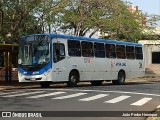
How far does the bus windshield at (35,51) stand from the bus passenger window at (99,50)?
4.47 metres

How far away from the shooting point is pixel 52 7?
36344mm

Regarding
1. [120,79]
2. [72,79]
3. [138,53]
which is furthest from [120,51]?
[72,79]

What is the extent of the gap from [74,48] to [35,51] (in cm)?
261

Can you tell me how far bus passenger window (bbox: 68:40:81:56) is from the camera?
25.5 m

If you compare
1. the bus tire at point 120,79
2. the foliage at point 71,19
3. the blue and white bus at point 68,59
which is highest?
the foliage at point 71,19

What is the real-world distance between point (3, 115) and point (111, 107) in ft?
13.6

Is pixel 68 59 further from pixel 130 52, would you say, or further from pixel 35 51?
pixel 130 52

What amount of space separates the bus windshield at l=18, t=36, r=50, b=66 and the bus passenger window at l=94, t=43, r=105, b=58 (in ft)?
14.7

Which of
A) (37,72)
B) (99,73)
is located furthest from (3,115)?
(99,73)

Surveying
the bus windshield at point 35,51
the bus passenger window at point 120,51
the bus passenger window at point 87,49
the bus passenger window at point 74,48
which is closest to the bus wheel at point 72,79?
the bus passenger window at point 74,48

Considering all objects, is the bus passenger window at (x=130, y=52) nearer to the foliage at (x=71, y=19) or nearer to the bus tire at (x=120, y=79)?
the bus tire at (x=120, y=79)

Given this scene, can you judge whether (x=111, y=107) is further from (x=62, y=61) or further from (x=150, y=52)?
(x=150, y=52)

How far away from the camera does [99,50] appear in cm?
2831

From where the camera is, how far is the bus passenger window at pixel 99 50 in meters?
27.9
